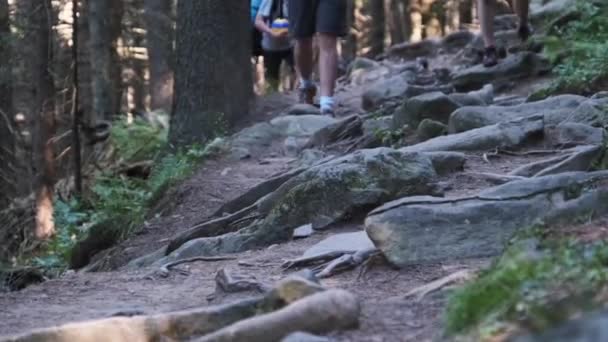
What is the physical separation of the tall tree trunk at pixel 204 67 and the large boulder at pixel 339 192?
433 cm

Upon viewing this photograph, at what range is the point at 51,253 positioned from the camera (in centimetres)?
1037

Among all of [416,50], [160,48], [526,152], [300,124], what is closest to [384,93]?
[300,124]

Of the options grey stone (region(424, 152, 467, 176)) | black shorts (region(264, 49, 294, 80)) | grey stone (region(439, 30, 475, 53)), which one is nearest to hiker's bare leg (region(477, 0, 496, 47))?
black shorts (region(264, 49, 294, 80))

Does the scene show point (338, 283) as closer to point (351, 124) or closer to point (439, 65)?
point (351, 124)

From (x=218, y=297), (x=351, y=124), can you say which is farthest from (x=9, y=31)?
(x=218, y=297)

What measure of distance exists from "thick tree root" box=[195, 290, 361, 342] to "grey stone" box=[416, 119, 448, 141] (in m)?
4.21

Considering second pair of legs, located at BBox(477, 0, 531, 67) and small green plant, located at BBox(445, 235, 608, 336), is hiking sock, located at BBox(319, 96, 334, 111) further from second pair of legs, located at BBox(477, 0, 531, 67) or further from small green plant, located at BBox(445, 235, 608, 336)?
small green plant, located at BBox(445, 235, 608, 336)

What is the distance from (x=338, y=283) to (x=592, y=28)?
555cm

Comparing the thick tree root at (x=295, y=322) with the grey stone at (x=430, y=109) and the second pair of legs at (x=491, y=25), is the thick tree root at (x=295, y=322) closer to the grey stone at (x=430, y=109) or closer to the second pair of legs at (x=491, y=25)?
the grey stone at (x=430, y=109)

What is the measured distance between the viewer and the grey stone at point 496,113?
7273 millimetres

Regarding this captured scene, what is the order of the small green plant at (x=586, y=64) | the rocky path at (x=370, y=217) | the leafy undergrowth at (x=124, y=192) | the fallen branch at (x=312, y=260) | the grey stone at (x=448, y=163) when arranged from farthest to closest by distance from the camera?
the leafy undergrowth at (x=124, y=192) → the small green plant at (x=586, y=64) → the grey stone at (x=448, y=163) → the fallen branch at (x=312, y=260) → the rocky path at (x=370, y=217)

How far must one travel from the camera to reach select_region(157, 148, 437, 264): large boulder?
5547 millimetres

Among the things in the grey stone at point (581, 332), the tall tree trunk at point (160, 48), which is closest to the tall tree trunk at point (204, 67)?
the tall tree trunk at point (160, 48)

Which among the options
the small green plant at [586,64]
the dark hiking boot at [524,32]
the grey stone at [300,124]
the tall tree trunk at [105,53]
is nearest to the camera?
the small green plant at [586,64]
